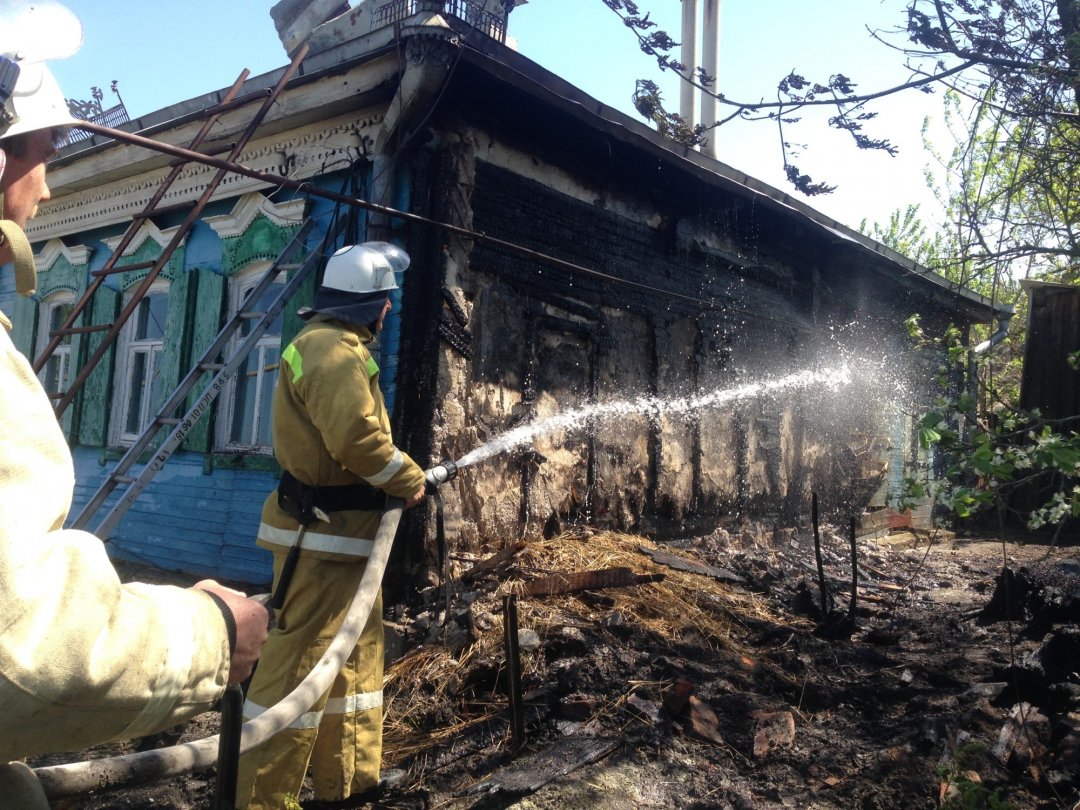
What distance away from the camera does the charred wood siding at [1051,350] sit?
1298cm

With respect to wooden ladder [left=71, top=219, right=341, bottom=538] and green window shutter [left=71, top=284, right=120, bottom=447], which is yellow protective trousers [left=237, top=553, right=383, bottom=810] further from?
green window shutter [left=71, top=284, right=120, bottom=447]

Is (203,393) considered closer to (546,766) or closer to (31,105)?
(546,766)

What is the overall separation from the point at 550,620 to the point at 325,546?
1933 millimetres

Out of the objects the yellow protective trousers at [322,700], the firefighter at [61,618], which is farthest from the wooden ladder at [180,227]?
the firefighter at [61,618]

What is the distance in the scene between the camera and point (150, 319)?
9.02 m

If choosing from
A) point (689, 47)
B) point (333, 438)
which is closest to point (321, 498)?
point (333, 438)

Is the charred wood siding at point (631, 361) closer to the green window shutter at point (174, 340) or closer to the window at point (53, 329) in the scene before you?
the green window shutter at point (174, 340)

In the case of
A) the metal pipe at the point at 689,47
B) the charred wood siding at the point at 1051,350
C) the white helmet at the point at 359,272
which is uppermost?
the metal pipe at the point at 689,47

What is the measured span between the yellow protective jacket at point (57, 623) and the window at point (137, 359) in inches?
336

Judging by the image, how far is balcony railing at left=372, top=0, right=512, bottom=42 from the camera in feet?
19.9

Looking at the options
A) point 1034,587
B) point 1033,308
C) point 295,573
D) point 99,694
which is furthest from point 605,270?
point 1033,308

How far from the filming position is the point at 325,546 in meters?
3.63

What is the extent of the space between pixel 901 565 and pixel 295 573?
811 centimetres

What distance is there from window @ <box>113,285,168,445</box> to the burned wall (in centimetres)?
434
